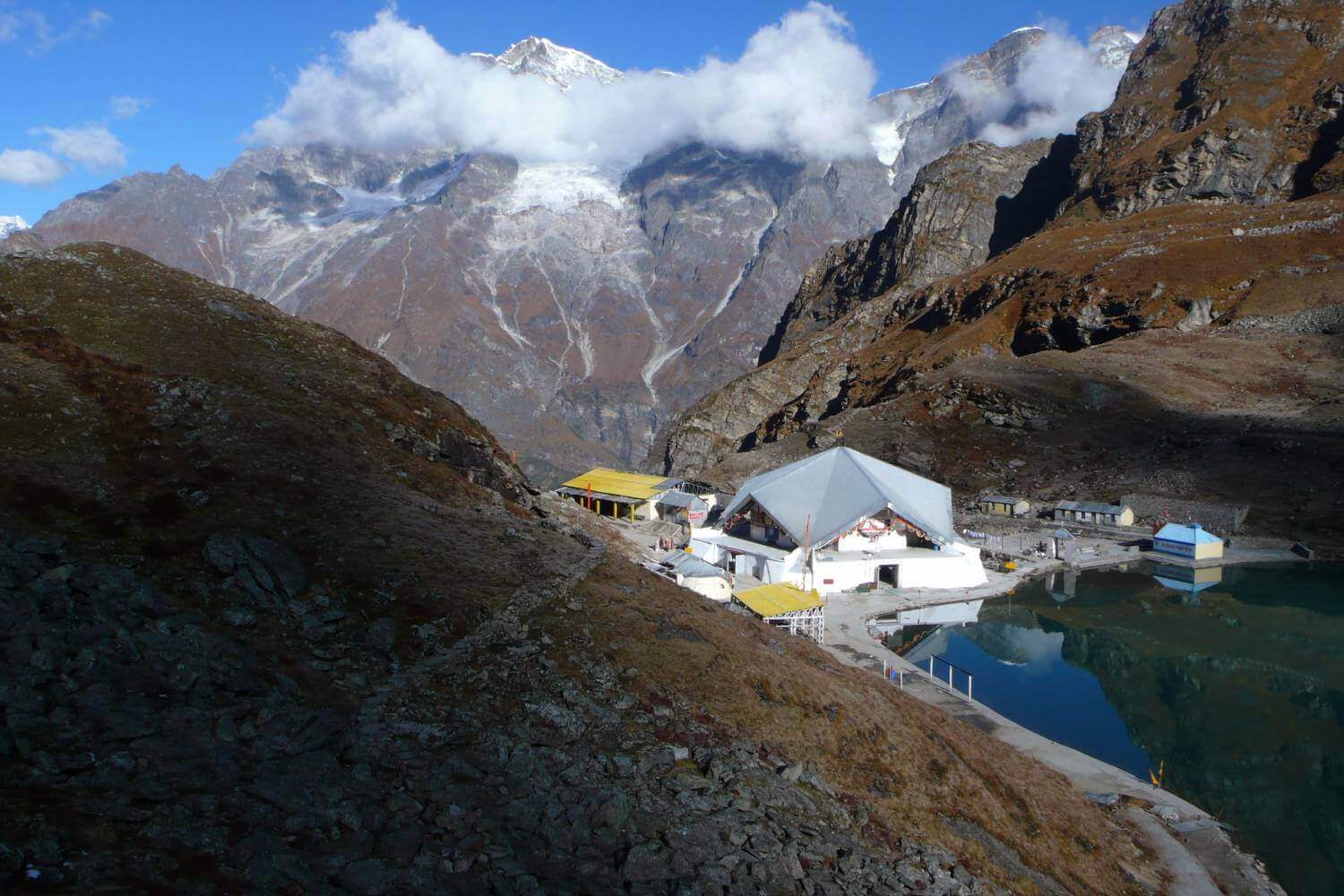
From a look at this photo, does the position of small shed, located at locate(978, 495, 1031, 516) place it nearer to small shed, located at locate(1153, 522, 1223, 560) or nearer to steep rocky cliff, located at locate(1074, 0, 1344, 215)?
small shed, located at locate(1153, 522, 1223, 560)

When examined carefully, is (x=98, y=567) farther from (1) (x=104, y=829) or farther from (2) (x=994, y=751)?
(2) (x=994, y=751)

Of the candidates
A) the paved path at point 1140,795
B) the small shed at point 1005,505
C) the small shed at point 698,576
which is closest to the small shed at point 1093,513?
the small shed at point 1005,505

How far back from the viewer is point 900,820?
1501cm

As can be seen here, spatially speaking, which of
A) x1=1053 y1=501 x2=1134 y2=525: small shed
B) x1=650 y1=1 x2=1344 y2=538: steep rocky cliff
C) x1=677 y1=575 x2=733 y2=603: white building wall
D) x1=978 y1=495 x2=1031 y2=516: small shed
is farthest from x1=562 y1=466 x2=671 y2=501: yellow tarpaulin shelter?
x1=1053 y1=501 x2=1134 y2=525: small shed

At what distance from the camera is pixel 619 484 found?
2945 inches

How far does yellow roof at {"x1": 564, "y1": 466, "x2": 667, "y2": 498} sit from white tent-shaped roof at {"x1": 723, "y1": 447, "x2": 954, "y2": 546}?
13.1 m

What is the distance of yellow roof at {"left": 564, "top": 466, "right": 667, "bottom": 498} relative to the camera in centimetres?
7131

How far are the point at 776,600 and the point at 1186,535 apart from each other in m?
38.0

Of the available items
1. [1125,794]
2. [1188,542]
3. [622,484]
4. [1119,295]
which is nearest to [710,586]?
[1125,794]

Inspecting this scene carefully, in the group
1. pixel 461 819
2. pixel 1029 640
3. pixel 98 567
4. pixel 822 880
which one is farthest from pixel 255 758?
pixel 1029 640

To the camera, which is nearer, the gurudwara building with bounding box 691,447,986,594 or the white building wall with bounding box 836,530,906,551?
the gurudwara building with bounding box 691,447,986,594

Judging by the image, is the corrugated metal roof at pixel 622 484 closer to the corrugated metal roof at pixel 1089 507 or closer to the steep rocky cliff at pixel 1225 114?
the corrugated metal roof at pixel 1089 507

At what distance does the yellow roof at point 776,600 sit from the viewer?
37.8m

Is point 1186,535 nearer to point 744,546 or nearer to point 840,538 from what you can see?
point 840,538
